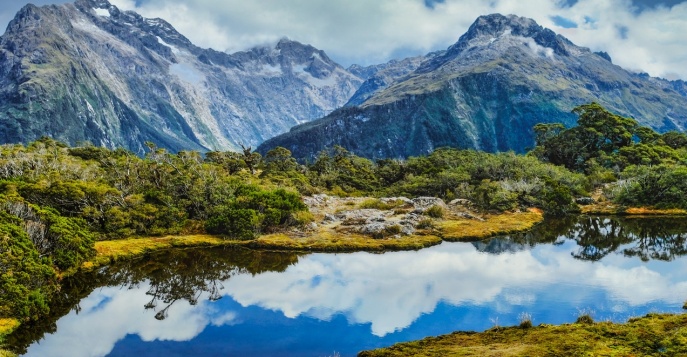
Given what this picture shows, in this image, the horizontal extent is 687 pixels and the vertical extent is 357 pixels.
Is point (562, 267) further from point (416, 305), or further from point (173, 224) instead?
point (173, 224)

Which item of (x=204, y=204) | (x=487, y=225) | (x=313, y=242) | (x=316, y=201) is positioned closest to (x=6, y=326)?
(x=313, y=242)

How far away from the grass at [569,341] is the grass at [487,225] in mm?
A: 33954

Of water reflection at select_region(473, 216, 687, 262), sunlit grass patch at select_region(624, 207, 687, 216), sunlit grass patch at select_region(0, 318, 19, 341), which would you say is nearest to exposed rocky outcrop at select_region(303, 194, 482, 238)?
water reflection at select_region(473, 216, 687, 262)

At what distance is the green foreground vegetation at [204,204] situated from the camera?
134ft

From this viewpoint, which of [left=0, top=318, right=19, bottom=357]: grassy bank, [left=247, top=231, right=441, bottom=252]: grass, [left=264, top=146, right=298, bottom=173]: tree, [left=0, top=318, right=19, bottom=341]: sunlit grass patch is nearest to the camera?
[left=0, top=318, right=19, bottom=357]: grassy bank

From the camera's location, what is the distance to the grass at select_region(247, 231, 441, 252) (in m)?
56.5

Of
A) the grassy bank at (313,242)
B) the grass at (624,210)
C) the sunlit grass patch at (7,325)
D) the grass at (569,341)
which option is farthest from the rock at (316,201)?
the grass at (569,341)

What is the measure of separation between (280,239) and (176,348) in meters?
28.8

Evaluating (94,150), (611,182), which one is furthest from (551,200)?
(94,150)

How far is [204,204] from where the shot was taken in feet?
215

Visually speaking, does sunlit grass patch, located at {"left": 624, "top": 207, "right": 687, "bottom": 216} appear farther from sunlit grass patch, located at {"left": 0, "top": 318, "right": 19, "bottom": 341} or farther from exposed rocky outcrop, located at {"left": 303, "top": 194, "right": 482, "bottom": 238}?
sunlit grass patch, located at {"left": 0, "top": 318, "right": 19, "bottom": 341}

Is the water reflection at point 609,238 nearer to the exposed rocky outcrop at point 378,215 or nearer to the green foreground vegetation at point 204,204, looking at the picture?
the green foreground vegetation at point 204,204

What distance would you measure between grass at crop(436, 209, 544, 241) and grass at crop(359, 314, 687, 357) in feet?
111

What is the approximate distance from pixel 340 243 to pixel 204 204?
826 inches
